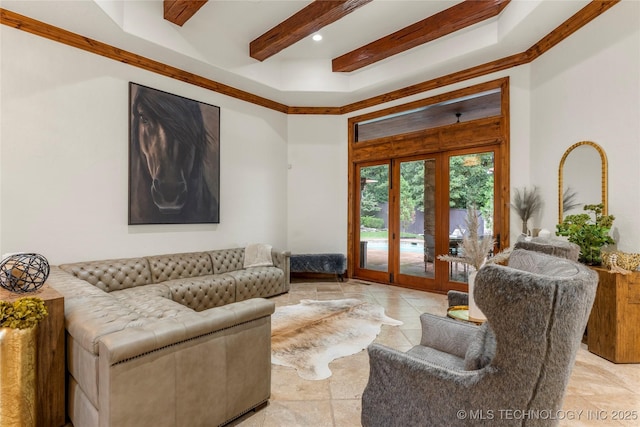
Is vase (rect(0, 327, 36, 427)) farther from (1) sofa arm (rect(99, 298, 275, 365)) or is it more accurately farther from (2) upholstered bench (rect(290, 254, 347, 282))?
(2) upholstered bench (rect(290, 254, 347, 282))

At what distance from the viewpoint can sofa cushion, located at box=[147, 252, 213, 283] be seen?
4.25m

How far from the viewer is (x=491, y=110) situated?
4832 mm

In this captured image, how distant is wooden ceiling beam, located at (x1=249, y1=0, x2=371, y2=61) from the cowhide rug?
3.92 m

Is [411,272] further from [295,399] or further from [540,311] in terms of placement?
[540,311]

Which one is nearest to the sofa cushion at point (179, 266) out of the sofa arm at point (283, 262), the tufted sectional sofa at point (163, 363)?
the sofa arm at point (283, 262)

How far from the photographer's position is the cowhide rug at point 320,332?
113 inches

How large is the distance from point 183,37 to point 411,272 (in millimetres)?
5419

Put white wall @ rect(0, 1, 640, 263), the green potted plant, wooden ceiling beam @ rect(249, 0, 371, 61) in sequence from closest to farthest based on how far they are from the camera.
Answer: the green potted plant, white wall @ rect(0, 1, 640, 263), wooden ceiling beam @ rect(249, 0, 371, 61)

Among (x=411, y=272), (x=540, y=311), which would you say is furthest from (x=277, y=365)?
(x=411, y=272)

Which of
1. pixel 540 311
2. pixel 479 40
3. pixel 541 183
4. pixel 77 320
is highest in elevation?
pixel 479 40

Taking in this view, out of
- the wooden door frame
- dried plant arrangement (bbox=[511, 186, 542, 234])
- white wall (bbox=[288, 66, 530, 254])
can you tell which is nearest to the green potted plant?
dried plant arrangement (bbox=[511, 186, 542, 234])

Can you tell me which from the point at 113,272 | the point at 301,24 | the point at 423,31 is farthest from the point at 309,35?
the point at 113,272

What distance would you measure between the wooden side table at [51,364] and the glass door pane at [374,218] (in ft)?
16.8

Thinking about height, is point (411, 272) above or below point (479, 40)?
below
